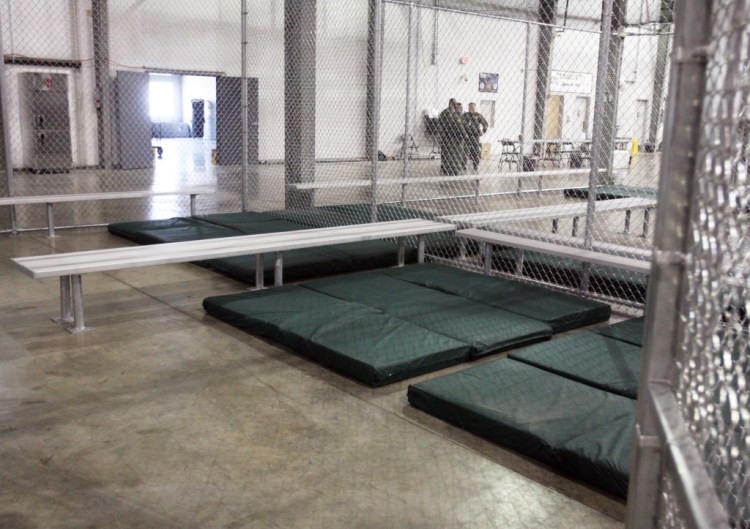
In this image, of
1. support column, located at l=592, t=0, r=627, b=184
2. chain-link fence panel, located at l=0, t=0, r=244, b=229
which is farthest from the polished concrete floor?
support column, located at l=592, t=0, r=627, b=184

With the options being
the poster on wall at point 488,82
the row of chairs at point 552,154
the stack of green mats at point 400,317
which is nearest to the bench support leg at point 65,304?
the stack of green mats at point 400,317

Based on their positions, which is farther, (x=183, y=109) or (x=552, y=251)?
(x=183, y=109)

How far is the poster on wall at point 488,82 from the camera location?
19359 millimetres

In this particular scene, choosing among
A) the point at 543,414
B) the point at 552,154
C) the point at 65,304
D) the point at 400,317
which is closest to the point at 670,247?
the point at 543,414

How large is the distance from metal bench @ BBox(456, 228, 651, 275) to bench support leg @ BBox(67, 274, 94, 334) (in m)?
2.86

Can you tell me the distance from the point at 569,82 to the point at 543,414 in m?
18.9

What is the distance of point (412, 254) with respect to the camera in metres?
6.48

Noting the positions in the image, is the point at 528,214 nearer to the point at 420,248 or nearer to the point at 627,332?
the point at 420,248

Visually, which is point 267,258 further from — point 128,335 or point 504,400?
point 504,400

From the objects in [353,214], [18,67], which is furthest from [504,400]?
[18,67]

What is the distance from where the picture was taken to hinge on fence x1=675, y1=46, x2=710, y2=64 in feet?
3.73

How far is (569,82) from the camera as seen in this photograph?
67.2 ft

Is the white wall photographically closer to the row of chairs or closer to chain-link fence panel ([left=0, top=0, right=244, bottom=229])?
chain-link fence panel ([left=0, top=0, right=244, bottom=229])

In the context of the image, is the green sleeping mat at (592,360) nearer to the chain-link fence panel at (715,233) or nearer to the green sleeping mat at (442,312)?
the green sleeping mat at (442,312)
